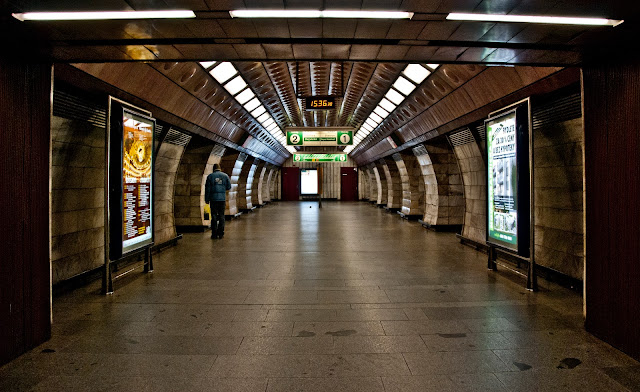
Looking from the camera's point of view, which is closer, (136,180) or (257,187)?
(136,180)

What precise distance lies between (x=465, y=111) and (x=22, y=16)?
6877mm

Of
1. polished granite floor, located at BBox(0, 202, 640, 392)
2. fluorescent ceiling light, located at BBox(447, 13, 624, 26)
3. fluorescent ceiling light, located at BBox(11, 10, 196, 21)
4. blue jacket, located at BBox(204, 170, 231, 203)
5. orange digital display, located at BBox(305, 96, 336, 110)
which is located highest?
orange digital display, located at BBox(305, 96, 336, 110)

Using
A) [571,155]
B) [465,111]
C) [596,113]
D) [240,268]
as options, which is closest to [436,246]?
[465,111]

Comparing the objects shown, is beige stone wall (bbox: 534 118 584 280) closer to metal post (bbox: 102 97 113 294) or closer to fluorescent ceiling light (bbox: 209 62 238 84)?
fluorescent ceiling light (bbox: 209 62 238 84)

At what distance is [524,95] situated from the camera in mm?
5125

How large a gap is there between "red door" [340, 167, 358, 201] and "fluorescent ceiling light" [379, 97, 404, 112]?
702 inches

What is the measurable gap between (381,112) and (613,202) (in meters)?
9.10

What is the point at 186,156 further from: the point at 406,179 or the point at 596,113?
the point at 596,113

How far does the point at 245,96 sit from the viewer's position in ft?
31.0

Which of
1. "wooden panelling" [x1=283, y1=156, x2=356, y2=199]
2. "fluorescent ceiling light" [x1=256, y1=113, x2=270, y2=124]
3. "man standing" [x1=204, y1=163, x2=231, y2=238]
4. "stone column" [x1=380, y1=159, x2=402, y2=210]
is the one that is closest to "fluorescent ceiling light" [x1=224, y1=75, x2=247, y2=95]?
"man standing" [x1=204, y1=163, x2=231, y2=238]

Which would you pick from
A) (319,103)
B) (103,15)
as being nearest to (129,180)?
(103,15)

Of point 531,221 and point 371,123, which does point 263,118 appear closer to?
point 371,123

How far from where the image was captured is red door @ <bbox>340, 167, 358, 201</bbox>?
2895 centimetres

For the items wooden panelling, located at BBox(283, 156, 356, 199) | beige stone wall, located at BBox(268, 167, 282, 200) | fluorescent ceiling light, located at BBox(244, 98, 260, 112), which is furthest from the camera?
wooden panelling, located at BBox(283, 156, 356, 199)
